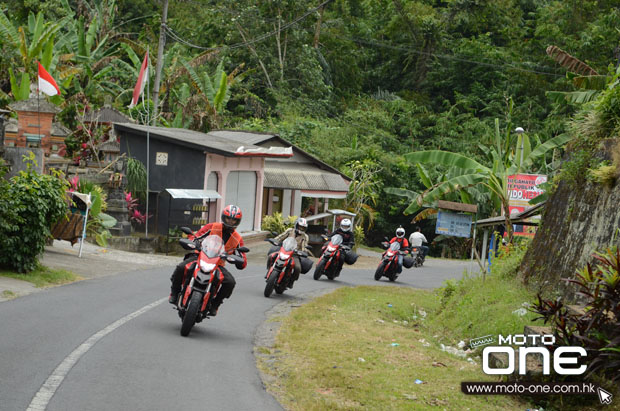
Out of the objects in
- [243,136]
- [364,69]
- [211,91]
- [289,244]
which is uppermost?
[364,69]

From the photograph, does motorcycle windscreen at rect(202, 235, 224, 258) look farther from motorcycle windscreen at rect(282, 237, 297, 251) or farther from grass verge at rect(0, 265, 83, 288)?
motorcycle windscreen at rect(282, 237, 297, 251)

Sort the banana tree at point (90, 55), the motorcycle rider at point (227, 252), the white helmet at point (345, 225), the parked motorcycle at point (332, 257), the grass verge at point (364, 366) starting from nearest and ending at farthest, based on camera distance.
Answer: the grass verge at point (364, 366), the motorcycle rider at point (227, 252), the parked motorcycle at point (332, 257), the white helmet at point (345, 225), the banana tree at point (90, 55)

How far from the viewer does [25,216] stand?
50.9 feet

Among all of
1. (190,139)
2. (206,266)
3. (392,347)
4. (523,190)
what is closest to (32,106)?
(190,139)

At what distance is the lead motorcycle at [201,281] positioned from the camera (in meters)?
10.9

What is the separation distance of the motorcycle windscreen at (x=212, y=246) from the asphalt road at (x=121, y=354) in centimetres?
119

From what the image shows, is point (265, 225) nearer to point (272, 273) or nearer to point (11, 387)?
point (272, 273)

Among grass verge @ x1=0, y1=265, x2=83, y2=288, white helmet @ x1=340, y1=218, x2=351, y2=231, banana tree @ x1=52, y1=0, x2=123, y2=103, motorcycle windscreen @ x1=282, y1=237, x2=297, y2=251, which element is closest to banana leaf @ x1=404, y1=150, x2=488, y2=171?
white helmet @ x1=340, y1=218, x2=351, y2=231

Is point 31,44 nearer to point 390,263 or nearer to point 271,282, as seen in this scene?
point 390,263

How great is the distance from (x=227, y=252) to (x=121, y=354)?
118 inches

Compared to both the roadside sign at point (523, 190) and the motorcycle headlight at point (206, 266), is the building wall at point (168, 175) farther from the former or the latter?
the motorcycle headlight at point (206, 266)

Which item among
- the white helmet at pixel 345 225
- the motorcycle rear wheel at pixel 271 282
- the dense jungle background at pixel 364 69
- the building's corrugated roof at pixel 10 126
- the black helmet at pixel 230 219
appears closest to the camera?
the black helmet at pixel 230 219

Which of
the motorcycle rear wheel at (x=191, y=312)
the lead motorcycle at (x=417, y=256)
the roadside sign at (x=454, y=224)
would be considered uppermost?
the roadside sign at (x=454, y=224)

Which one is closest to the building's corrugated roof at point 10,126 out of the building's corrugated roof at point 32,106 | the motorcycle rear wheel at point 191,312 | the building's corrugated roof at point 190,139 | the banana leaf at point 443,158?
the building's corrugated roof at point 32,106
